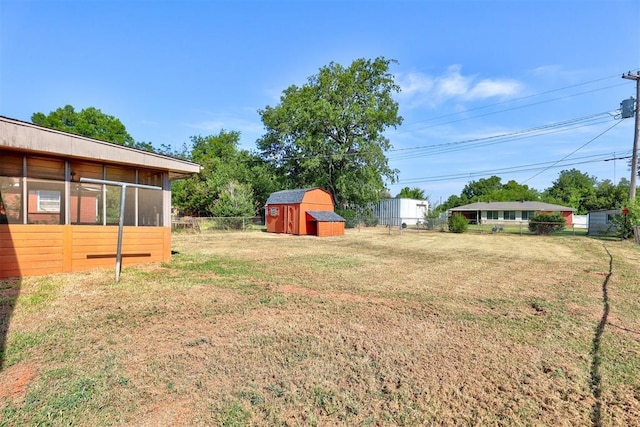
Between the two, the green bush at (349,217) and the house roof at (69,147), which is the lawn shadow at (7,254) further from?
the green bush at (349,217)

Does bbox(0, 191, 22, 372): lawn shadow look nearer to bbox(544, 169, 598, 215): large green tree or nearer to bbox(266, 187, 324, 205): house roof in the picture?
bbox(266, 187, 324, 205): house roof

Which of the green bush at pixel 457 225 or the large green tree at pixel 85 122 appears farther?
the large green tree at pixel 85 122

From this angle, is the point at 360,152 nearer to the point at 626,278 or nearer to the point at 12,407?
the point at 626,278

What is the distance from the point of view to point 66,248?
7.35m

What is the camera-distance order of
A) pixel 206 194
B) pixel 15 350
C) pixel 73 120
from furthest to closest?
pixel 73 120 < pixel 206 194 < pixel 15 350

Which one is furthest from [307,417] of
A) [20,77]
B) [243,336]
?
[20,77]

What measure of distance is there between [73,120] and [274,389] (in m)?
51.4

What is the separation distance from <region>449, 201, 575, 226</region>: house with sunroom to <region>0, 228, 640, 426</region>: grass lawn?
39803mm

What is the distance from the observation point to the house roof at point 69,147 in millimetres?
6277

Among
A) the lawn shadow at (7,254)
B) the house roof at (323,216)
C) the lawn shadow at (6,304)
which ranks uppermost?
the house roof at (323,216)

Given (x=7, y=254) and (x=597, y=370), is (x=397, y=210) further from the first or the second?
(x=597, y=370)

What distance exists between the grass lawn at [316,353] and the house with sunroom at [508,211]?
39.8 m

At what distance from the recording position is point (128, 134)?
45.1 meters

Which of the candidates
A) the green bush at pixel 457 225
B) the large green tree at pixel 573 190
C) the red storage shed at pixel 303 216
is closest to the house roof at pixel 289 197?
the red storage shed at pixel 303 216
